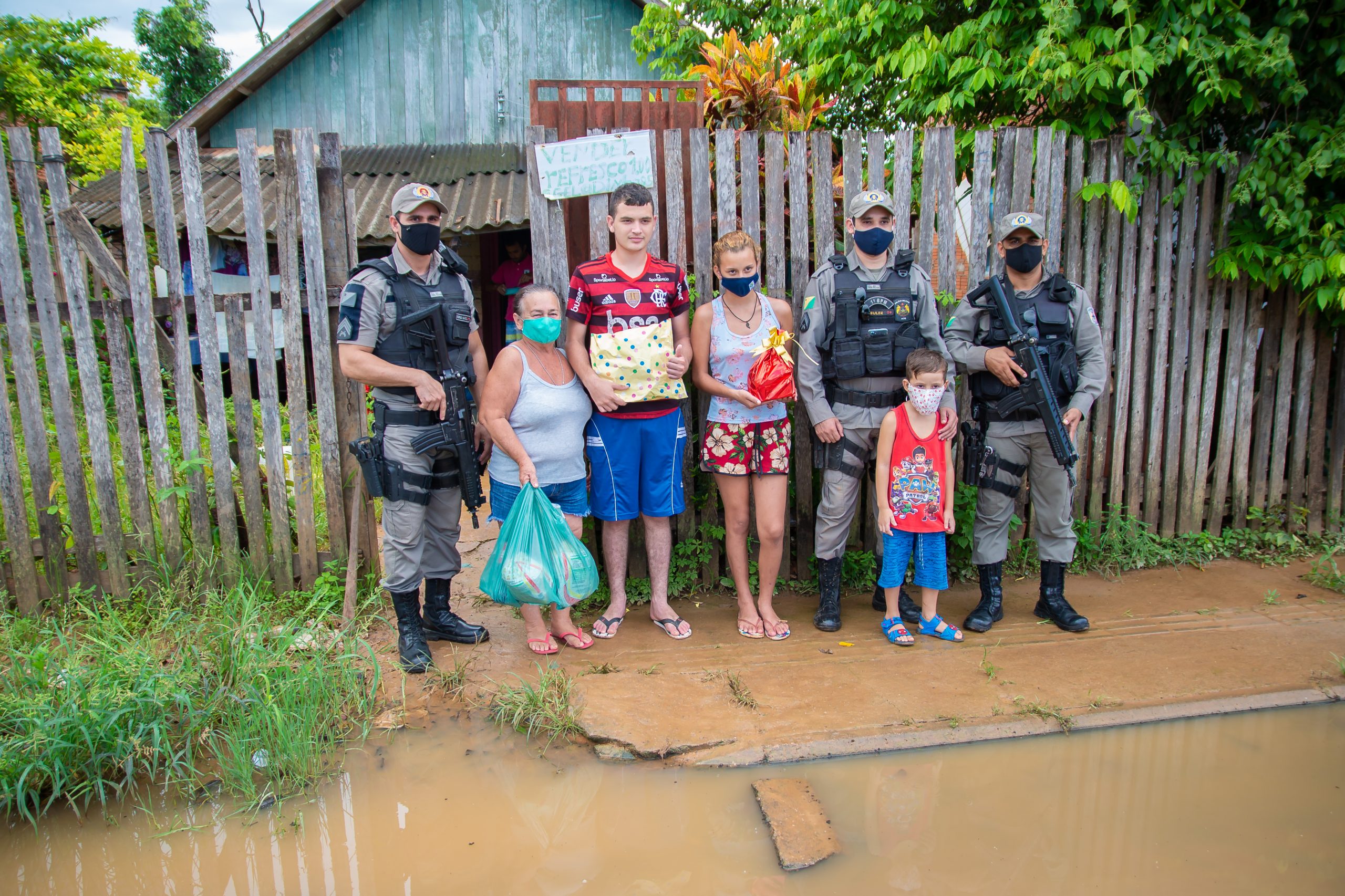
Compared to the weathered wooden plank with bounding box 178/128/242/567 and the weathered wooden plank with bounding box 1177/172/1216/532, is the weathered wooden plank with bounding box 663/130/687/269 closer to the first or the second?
the weathered wooden plank with bounding box 178/128/242/567

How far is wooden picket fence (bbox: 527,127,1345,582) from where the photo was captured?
4.25 metres

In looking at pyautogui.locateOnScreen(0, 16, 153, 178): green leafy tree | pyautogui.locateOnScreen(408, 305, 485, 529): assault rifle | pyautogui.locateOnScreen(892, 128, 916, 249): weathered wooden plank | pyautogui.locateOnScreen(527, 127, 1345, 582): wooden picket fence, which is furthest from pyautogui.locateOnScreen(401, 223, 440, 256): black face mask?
pyautogui.locateOnScreen(0, 16, 153, 178): green leafy tree

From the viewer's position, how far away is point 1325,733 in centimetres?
312

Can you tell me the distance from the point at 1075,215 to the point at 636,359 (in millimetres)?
2677

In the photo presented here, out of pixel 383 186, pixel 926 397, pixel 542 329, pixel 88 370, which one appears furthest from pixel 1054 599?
pixel 383 186

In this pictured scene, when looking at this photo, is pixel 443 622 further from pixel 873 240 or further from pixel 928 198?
pixel 928 198

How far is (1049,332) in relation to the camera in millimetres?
3982

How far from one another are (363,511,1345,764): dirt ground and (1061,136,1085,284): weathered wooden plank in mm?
1776

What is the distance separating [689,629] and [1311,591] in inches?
130

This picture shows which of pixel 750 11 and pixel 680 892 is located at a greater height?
pixel 750 11

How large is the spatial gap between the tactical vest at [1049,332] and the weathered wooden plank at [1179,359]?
49.1 inches

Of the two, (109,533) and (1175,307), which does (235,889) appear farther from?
(1175,307)

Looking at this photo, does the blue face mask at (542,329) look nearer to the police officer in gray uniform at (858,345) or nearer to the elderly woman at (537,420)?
the elderly woman at (537,420)

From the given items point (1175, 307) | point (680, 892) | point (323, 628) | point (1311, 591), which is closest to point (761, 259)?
point (1175, 307)
